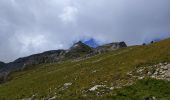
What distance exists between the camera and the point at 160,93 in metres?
38.3

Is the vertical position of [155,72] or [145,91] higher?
[155,72]

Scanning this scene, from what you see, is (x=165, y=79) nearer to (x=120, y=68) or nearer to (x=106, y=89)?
(x=106, y=89)

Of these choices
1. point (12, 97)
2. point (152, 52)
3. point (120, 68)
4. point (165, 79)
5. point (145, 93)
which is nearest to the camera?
point (145, 93)

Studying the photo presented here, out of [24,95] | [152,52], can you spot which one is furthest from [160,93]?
[24,95]

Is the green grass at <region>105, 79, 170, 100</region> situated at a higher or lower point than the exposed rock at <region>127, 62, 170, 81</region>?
lower

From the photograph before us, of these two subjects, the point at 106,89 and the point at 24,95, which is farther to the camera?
the point at 24,95

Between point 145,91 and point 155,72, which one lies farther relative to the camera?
point 155,72

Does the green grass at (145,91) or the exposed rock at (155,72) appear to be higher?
the exposed rock at (155,72)

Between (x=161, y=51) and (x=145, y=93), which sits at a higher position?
(x=161, y=51)

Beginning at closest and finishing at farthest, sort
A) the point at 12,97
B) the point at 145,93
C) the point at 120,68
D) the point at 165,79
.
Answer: the point at 145,93 < the point at 165,79 < the point at 120,68 < the point at 12,97

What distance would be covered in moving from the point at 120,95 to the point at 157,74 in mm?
8399

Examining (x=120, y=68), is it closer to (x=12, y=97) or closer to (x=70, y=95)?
(x=70, y=95)

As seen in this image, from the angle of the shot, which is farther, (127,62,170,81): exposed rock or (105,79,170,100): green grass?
(127,62,170,81): exposed rock

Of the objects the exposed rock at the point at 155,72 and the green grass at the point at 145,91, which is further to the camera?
the exposed rock at the point at 155,72
